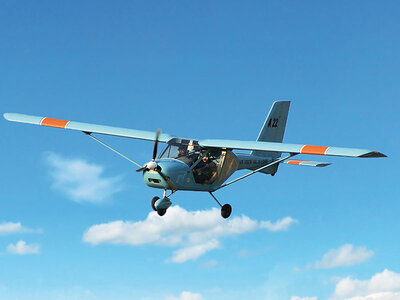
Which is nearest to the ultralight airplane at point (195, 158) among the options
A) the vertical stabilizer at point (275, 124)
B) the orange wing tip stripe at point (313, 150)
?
the orange wing tip stripe at point (313, 150)

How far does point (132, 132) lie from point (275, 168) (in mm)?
7303

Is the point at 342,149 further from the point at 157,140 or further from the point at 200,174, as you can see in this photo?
the point at 157,140

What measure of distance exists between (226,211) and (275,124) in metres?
6.18

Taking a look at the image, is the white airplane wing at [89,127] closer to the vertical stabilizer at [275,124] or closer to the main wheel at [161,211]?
the main wheel at [161,211]

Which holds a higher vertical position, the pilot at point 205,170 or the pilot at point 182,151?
the pilot at point 182,151

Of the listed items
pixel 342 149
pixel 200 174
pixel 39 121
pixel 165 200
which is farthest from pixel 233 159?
pixel 39 121

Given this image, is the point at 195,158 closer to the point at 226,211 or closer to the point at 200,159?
the point at 200,159

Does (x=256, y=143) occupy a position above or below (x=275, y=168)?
below

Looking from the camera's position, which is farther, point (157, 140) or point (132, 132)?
point (132, 132)

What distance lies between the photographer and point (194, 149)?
73.0 feet

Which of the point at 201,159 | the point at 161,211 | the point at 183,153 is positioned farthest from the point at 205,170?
the point at 161,211

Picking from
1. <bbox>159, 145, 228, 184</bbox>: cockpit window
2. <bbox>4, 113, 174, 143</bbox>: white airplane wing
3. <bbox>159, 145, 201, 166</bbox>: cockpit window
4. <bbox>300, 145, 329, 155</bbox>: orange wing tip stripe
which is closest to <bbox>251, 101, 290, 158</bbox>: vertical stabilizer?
<bbox>159, 145, 228, 184</bbox>: cockpit window

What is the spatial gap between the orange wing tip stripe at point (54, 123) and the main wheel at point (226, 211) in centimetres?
801

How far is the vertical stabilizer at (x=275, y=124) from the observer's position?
90.2ft
